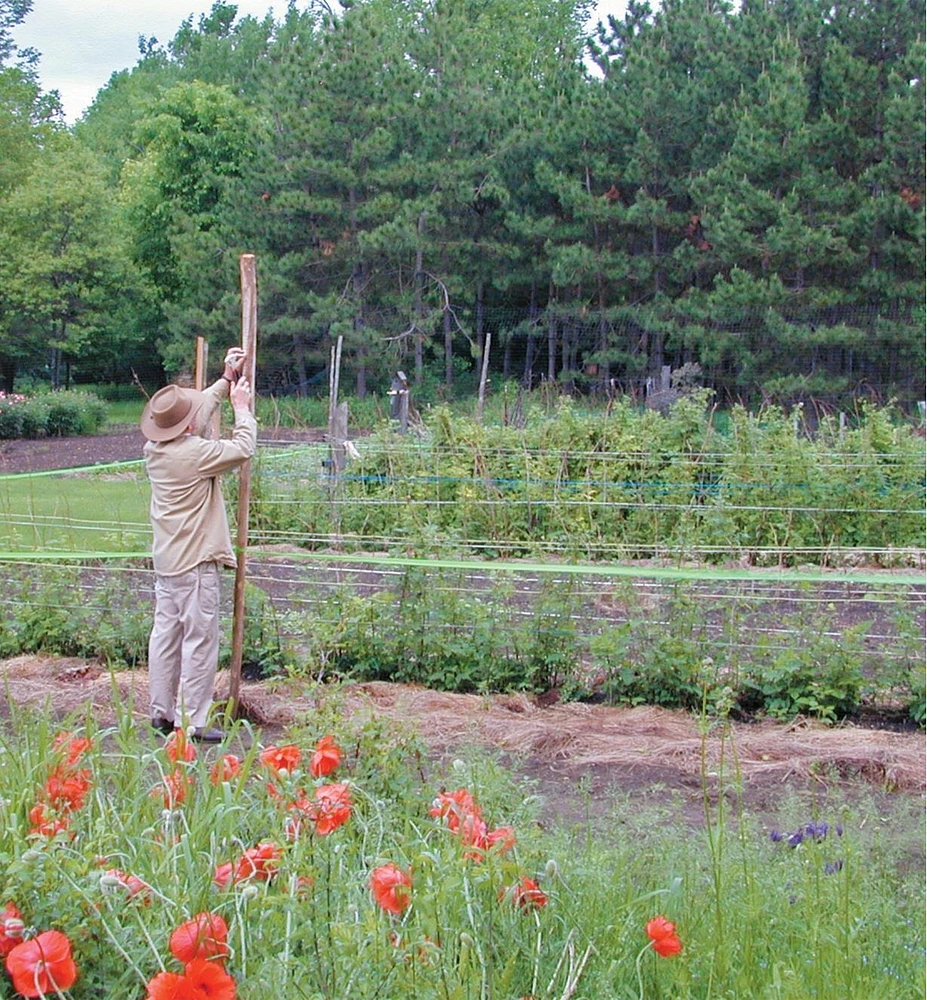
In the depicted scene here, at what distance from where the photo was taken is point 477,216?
80.8ft

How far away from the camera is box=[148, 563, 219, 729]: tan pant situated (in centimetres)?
491

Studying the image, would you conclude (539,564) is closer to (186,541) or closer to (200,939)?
(186,541)

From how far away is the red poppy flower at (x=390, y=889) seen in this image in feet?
6.59

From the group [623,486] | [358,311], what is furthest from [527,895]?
[358,311]

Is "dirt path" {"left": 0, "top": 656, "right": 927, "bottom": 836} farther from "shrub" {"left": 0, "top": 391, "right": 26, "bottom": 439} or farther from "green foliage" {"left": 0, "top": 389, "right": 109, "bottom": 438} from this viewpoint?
"shrub" {"left": 0, "top": 391, "right": 26, "bottom": 439}

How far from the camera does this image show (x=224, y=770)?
100 inches

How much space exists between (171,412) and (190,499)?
0.33m

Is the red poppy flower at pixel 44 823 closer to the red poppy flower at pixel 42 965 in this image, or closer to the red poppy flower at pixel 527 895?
the red poppy flower at pixel 42 965

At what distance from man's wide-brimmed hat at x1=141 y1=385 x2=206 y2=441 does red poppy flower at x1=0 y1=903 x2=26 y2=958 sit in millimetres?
2905

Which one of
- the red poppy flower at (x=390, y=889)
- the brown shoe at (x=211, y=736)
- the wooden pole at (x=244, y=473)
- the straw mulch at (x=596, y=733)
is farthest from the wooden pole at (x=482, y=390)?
the red poppy flower at (x=390, y=889)

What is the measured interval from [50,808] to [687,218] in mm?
22772

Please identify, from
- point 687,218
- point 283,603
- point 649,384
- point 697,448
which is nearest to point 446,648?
point 283,603

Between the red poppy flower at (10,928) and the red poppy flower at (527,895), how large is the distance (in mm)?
773

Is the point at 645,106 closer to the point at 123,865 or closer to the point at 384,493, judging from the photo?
the point at 384,493
